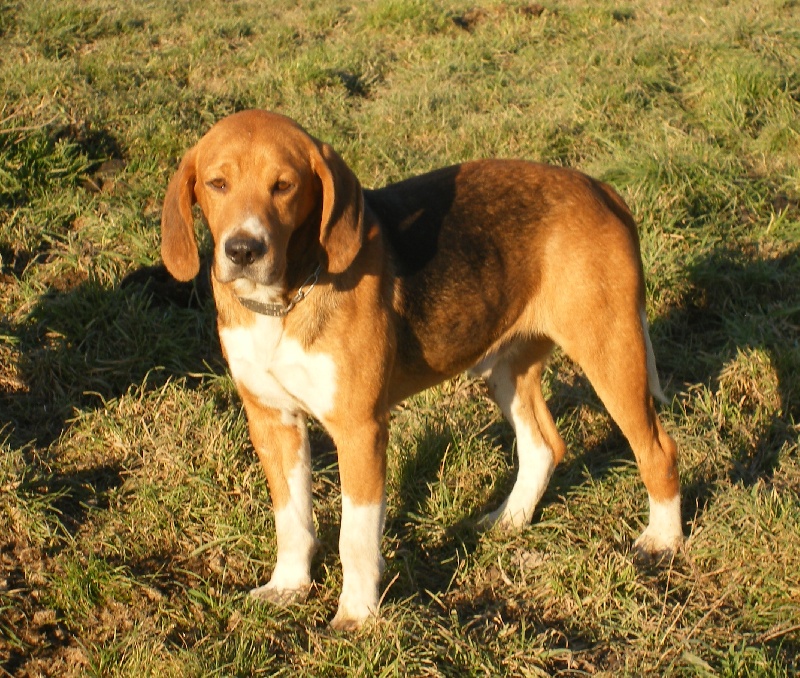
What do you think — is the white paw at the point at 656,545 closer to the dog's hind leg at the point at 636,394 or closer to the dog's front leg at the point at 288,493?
the dog's hind leg at the point at 636,394

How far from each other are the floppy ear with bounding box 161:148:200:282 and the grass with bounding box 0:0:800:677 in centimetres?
125

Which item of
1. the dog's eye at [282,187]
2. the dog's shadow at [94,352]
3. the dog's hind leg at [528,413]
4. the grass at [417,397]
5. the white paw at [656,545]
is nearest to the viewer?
the dog's eye at [282,187]

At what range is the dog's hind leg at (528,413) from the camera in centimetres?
473

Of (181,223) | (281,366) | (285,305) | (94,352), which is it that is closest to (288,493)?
(281,366)

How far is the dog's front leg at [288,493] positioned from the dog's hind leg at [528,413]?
1.00 m

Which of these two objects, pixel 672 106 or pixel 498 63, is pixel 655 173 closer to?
pixel 672 106

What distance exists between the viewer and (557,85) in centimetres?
847

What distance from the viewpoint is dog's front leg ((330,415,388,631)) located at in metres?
3.75

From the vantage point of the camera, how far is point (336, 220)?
11.5 ft

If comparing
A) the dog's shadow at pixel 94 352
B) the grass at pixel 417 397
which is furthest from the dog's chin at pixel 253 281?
the dog's shadow at pixel 94 352

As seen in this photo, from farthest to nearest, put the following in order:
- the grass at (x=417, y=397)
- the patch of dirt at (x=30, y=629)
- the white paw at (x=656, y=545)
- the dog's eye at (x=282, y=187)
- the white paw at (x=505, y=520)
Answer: the white paw at (x=505, y=520), the white paw at (x=656, y=545), the grass at (x=417, y=397), the patch of dirt at (x=30, y=629), the dog's eye at (x=282, y=187)

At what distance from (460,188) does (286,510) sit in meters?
1.49

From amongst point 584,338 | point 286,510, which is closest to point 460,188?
point 584,338

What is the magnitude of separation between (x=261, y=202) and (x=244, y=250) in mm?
207
